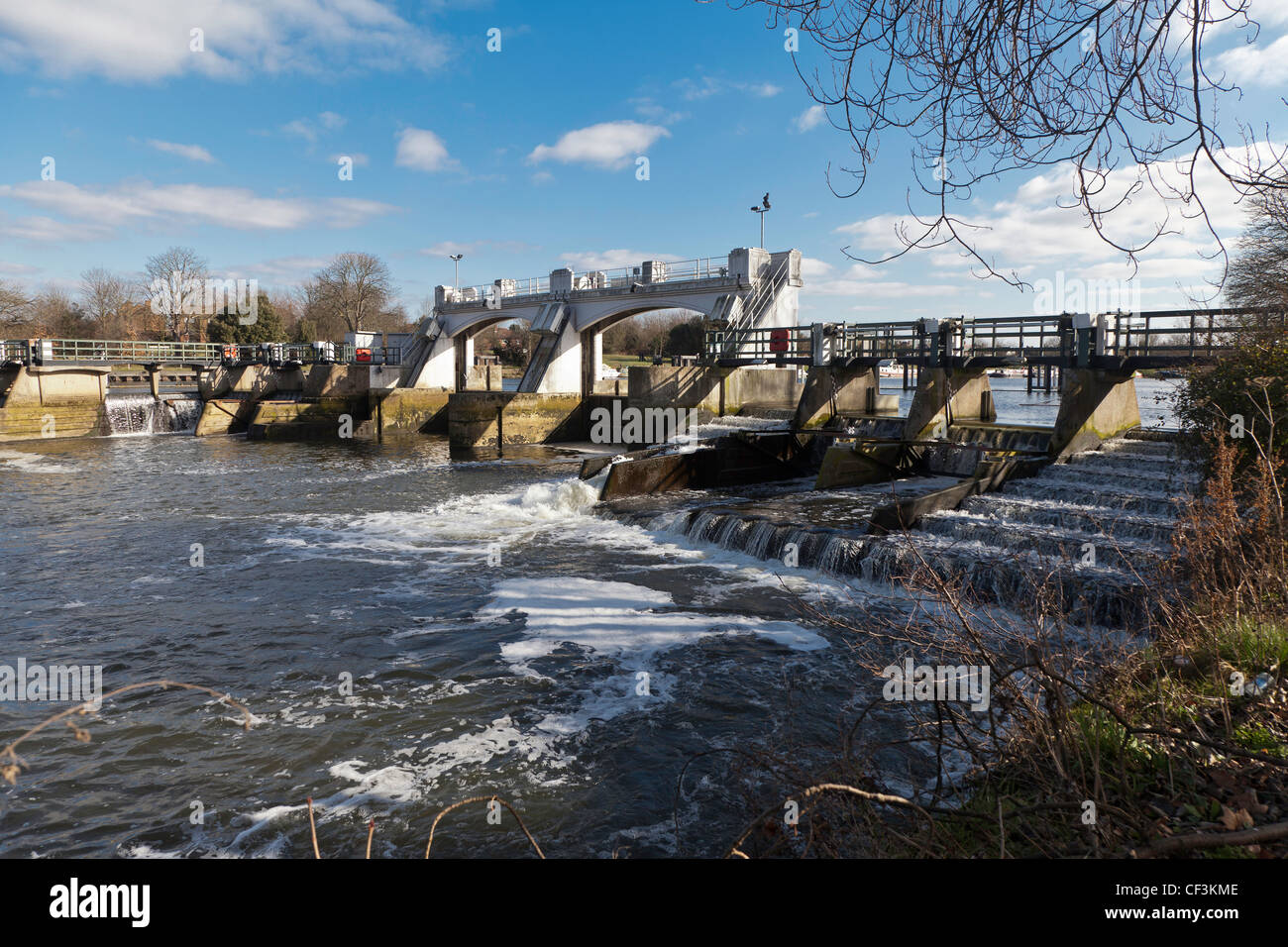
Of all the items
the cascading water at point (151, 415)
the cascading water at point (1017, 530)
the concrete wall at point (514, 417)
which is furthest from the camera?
the cascading water at point (151, 415)

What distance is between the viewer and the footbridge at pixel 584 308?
35281mm

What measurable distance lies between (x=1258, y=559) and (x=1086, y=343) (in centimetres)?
1532

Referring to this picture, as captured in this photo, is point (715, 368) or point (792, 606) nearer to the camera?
point (792, 606)

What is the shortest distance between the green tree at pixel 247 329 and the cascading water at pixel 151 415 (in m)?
29.6

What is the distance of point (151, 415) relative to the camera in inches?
1750

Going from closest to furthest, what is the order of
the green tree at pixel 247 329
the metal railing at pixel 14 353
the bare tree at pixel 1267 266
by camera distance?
1. the bare tree at pixel 1267 266
2. the metal railing at pixel 14 353
3. the green tree at pixel 247 329

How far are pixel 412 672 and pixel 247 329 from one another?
74.6 m

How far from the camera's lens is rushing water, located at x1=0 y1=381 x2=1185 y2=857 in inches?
261

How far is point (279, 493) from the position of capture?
24.5m

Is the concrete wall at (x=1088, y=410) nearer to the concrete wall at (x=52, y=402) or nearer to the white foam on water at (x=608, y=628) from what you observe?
the white foam on water at (x=608, y=628)

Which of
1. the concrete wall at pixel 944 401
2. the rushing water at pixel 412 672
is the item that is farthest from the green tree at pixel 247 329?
the concrete wall at pixel 944 401
